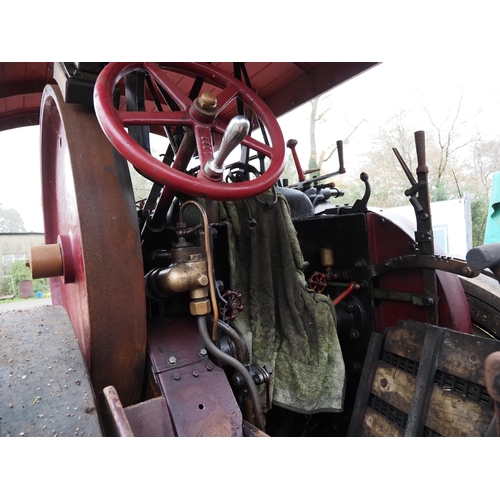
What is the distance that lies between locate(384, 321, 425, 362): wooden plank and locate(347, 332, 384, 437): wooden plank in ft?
0.15

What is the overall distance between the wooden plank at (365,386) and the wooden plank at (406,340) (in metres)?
0.05

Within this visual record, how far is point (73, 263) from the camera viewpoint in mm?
1044

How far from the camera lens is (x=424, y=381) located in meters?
1.29

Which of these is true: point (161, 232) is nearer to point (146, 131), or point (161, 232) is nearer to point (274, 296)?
point (146, 131)

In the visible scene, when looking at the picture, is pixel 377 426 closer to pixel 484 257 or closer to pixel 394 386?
pixel 394 386

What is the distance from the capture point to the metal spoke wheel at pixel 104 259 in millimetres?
915

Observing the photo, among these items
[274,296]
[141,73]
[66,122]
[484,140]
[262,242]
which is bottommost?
[274,296]

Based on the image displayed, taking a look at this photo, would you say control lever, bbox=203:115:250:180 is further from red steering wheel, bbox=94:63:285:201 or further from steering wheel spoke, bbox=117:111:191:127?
steering wheel spoke, bbox=117:111:191:127

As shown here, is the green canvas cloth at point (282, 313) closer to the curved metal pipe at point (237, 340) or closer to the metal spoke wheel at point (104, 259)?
the curved metal pipe at point (237, 340)

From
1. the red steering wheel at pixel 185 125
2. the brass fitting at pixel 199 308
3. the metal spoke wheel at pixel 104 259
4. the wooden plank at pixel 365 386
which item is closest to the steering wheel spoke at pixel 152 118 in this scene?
the red steering wheel at pixel 185 125

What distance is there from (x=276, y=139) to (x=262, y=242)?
1.74 ft

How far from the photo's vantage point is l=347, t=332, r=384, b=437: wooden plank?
150cm
